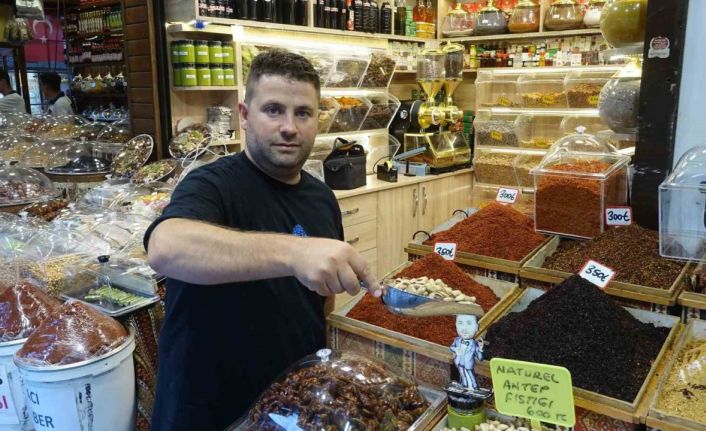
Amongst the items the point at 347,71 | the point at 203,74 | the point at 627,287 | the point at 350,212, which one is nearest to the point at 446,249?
the point at 627,287

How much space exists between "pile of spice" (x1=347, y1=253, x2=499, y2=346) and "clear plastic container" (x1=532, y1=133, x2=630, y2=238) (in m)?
0.57

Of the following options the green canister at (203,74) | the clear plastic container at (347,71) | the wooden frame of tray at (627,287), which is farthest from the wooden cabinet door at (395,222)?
the wooden frame of tray at (627,287)

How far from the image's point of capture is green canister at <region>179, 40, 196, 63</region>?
3424 mm

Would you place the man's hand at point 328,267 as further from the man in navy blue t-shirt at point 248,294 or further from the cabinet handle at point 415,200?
the cabinet handle at point 415,200

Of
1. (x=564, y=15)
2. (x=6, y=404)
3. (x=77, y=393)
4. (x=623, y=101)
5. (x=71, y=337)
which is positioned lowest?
(x=6, y=404)

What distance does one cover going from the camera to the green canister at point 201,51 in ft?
11.4

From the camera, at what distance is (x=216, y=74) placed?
140 inches

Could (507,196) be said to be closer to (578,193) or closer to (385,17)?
(578,193)

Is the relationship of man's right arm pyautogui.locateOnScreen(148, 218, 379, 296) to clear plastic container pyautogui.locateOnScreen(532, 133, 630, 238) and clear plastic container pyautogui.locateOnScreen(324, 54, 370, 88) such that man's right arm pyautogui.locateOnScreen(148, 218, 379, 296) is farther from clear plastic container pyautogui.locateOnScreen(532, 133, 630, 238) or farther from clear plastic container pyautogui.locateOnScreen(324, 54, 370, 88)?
clear plastic container pyautogui.locateOnScreen(324, 54, 370, 88)

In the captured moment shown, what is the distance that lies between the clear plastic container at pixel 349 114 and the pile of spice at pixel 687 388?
3.27m

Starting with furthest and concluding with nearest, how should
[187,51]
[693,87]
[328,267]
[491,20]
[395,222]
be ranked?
[491,20] < [395,222] < [187,51] < [693,87] < [328,267]

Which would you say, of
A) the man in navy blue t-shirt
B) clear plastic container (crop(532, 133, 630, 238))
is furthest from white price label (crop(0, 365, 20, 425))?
clear plastic container (crop(532, 133, 630, 238))

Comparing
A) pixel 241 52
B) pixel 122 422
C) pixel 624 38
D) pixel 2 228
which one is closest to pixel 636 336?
pixel 624 38

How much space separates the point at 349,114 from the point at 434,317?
→ 3.06m
